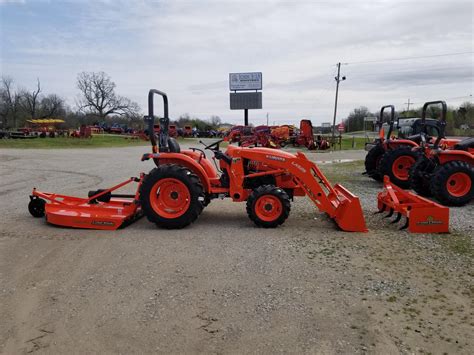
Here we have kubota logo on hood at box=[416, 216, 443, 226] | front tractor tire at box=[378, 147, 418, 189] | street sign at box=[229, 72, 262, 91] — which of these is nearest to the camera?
kubota logo on hood at box=[416, 216, 443, 226]

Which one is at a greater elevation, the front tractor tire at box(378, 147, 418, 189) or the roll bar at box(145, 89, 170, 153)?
the roll bar at box(145, 89, 170, 153)

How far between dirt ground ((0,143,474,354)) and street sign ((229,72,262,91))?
1369 inches

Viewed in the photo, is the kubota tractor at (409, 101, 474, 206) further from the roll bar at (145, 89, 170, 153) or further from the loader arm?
the roll bar at (145, 89, 170, 153)

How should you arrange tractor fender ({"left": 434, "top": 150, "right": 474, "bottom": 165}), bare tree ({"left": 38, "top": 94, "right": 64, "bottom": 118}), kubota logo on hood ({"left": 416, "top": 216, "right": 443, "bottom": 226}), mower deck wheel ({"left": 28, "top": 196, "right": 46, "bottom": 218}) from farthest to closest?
bare tree ({"left": 38, "top": 94, "right": 64, "bottom": 118}), tractor fender ({"left": 434, "top": 150, "right": 474, "bottom": 165}), mower deck wheel ({"left": 28, "top": 196, "right": 46, "bottom": 218}), kubota logo on hood ({"left": 416, "top": 216, "right": 443, "bottom": 226})

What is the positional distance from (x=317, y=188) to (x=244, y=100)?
3418 cm

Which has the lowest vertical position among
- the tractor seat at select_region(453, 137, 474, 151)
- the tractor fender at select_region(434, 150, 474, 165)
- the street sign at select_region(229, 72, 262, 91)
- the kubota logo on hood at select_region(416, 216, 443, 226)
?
the kubota logo on hood at select_region(416, 216, 443, 226)

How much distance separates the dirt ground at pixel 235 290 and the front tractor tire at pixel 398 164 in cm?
411

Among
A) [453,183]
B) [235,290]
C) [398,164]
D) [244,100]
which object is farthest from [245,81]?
[235,290]

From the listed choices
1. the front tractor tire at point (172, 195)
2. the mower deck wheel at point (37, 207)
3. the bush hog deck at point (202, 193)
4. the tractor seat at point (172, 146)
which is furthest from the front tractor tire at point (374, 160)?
the mower deck wheel at point (37, 207)

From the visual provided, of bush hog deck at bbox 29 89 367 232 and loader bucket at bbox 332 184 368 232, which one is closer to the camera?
loader bucket at bbox 332 184 368 232

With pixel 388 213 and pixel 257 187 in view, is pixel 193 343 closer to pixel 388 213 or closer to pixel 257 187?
pixel 257 187

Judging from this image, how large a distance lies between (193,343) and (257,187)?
3.82 meters

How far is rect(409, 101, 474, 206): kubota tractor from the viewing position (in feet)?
26.3

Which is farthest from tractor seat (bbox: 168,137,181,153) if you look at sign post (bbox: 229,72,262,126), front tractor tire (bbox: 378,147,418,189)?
sign post (bbox: 229,72,262,126)
